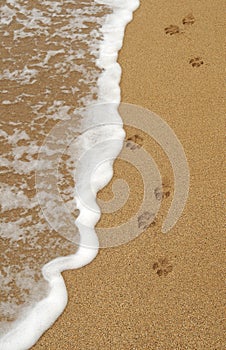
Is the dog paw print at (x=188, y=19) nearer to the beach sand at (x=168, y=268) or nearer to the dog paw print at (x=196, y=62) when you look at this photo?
the dog paw print at (x=196, y=62)

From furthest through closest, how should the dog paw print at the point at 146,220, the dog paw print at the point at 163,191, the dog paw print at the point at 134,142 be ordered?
the dog paw print at the point at 134,142
the dog paw print at the point at 163,191
the dog paw print at the point at 146,220

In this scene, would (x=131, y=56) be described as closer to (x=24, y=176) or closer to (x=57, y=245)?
(x=24, y=176)


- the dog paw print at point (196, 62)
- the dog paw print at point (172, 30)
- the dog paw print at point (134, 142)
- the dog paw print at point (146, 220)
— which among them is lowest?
the dog paw print at point (146, 220)

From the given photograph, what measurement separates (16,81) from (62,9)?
1.11m

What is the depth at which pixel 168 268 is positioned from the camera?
2.73m

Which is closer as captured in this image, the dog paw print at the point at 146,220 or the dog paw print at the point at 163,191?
the dog paw print at the point at 146,220

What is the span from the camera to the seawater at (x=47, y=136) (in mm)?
2754

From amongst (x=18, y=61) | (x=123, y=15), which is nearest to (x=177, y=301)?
(x=18, y=61)

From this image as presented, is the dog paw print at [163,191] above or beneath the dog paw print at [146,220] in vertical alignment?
above

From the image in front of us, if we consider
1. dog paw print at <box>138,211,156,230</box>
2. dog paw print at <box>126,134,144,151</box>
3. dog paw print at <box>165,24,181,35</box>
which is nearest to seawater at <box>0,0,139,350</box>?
dog paw print at <box>126,134,144,151</box>

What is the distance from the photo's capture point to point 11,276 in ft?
9.16

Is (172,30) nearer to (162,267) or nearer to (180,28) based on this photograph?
(180,28)

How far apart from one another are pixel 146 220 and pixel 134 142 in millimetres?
649

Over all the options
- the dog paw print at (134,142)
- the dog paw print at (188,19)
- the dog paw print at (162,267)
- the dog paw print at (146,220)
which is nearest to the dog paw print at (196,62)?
the dog paw print at (188,19)
